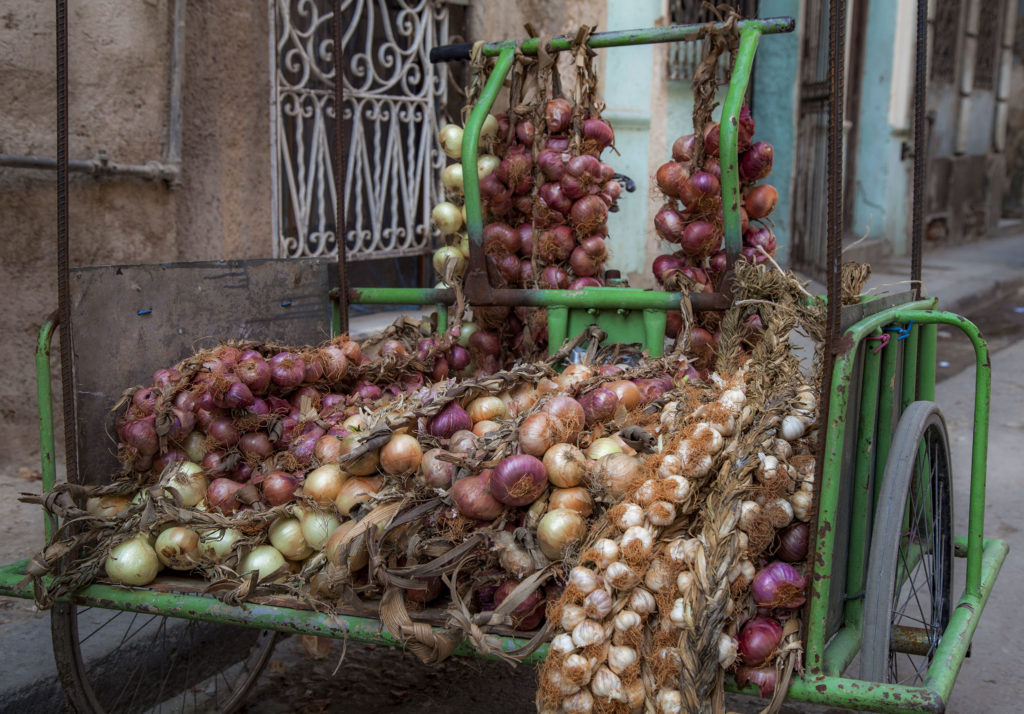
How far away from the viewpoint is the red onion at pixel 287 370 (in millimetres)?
2650

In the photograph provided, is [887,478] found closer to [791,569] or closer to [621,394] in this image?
[791,569]

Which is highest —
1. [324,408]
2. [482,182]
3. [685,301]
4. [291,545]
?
[482,182]

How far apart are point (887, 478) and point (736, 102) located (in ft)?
3.69

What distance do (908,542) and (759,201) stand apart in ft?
3.43

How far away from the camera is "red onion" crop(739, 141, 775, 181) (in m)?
2.73

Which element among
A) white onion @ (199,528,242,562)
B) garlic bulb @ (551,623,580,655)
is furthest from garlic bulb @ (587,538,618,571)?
white onion @ (199,528,242,562)

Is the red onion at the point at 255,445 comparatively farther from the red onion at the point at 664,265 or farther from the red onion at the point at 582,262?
the red onion at the point at 664,265

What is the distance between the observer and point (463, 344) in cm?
320

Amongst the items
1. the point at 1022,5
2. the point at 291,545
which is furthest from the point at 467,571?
the point at 1022,5

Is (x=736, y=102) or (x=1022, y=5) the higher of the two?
(x=1022, y=5)

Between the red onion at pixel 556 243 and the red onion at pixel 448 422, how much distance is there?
2.95 feet

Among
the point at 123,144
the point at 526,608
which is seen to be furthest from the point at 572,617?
the point at 123,144

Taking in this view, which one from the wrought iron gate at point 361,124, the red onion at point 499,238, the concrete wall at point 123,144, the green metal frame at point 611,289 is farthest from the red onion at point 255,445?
the wrought iron gate at point 361,124

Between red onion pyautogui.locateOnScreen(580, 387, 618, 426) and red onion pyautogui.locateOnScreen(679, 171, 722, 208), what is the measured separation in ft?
2.65
